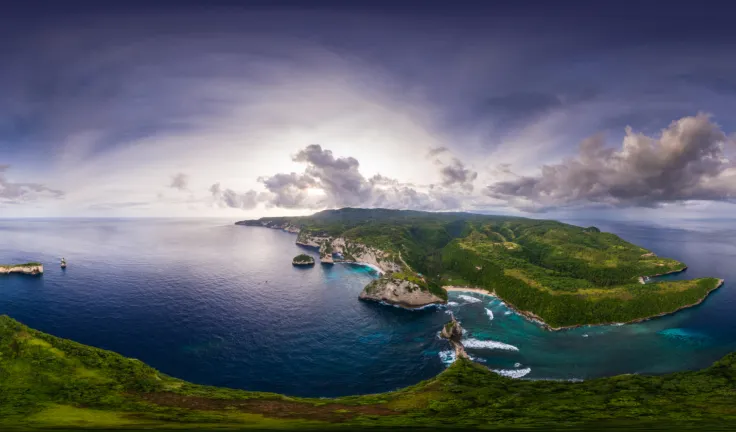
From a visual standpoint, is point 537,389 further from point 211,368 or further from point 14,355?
point 14,355

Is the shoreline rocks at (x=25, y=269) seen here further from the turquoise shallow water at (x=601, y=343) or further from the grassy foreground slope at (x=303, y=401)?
the turquoise shallow water at (x=601, y=343)

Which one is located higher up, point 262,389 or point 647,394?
point 647,394

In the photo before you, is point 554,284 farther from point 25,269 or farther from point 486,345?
point 25,269

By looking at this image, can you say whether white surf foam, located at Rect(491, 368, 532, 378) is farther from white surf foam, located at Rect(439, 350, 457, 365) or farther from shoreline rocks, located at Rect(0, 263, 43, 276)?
shoreline rocks, located at Rect(0, 263, 43, 276)

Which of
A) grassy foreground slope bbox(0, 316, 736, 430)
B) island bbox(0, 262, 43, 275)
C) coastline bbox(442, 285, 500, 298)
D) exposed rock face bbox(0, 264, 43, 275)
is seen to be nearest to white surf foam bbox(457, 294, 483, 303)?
coastline bbox(442, 285, 500, 298)

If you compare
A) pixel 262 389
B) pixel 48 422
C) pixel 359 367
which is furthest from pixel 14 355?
Result: pixel 359 367
